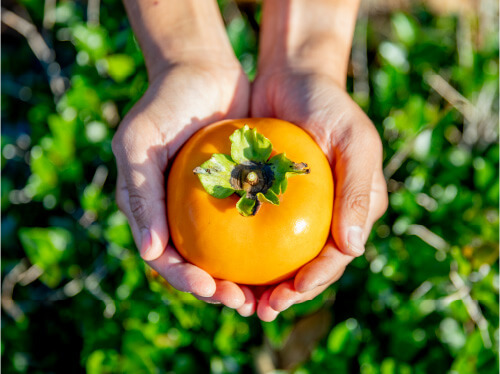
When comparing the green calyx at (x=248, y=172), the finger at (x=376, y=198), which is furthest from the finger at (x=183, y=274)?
the finger at (x=376, y=198)

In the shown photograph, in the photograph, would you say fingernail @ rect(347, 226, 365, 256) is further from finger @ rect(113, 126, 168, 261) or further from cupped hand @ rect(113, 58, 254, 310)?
finger @ rect(113, 126, 168, 261)

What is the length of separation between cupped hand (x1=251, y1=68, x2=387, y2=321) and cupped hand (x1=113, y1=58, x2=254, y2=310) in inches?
5.1

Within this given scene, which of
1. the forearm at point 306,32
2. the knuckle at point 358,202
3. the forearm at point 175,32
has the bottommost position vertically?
the knuckle at point 358,202

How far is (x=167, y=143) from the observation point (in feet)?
6.12

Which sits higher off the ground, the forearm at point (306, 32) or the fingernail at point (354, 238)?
the forearm at point (306, 32)

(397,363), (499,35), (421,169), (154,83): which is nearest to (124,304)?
(154,83)

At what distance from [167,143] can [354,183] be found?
2.22 ft

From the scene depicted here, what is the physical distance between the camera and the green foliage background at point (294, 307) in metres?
2.09

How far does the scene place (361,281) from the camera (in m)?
2.33

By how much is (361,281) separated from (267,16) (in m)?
1.32

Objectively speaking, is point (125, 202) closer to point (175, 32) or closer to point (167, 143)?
point (167, 143)

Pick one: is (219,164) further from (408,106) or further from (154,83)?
(408,106)

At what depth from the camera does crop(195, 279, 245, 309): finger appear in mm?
1611

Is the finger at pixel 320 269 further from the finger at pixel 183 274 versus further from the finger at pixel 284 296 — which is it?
the finger at pixel 183 274
